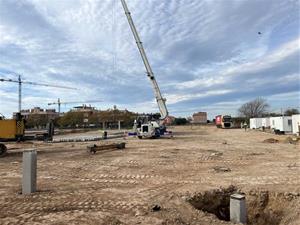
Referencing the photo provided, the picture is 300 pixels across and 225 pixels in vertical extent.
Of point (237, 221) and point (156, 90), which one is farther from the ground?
point (156, 90)

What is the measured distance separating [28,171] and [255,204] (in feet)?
21.4

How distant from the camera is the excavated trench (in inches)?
355

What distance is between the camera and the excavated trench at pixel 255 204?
29.6ft

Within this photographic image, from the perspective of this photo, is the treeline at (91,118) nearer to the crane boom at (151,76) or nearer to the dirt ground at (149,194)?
the crane boom at (151,76)

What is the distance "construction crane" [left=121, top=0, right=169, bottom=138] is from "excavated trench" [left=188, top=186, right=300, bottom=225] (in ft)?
90.7

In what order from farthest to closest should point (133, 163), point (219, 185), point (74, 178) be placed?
point (133, 163), point (74, 178), point (219, 185)

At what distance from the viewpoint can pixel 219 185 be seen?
10.8 metres

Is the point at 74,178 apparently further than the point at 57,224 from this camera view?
Yes

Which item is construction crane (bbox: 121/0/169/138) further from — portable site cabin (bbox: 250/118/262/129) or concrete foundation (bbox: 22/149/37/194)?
portable site cabin (bbox: 250/118/262/129)

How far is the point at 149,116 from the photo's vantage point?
39.9 metres

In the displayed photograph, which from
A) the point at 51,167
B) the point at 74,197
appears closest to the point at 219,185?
the point at 74,197

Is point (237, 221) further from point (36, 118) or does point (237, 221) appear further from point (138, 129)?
point (36, 118)

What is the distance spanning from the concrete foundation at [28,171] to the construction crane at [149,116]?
28270mm

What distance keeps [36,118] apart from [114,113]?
26.2 metres
